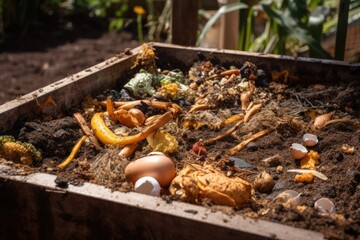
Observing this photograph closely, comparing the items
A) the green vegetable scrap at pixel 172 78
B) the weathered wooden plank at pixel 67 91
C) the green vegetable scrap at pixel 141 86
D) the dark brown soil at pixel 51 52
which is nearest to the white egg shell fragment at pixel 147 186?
the weathered wooden plank at pixel 67 91

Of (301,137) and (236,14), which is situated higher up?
(236,14)

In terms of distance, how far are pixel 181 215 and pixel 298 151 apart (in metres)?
1.06

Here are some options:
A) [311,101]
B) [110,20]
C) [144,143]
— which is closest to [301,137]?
[311,101]

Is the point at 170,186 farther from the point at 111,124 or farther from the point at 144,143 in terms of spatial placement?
the point at 111,124

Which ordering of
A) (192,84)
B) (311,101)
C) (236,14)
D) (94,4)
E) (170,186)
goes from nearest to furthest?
(170,186) < (311,101) < (192,84) < (236,14) < (94,4)

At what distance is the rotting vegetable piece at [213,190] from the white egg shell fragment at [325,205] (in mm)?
301

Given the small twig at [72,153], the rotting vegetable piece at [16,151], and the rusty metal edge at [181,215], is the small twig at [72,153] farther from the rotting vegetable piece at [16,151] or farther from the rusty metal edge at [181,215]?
the rusty metal edge at [181,215]

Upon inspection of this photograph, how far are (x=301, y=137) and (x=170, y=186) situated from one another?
0.95m

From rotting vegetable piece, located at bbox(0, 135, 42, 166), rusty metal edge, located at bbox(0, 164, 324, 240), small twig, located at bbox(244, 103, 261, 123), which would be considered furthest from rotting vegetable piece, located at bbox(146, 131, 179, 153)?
rusty metal edge, located at bbox(0, 164, 324, 240)

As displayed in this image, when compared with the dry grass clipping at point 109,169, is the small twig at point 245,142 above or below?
below

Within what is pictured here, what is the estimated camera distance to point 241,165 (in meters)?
2.67

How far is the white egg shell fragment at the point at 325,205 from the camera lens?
86.3 inches

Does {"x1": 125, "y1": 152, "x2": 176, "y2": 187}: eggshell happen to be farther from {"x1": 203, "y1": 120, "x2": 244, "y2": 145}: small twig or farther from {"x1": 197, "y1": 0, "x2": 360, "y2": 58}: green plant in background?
{"x1": 197, "y1": 0, "x2": 360, "y2": 58}: green plant in background

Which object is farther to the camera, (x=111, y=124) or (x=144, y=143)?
(x=111, y=124)
